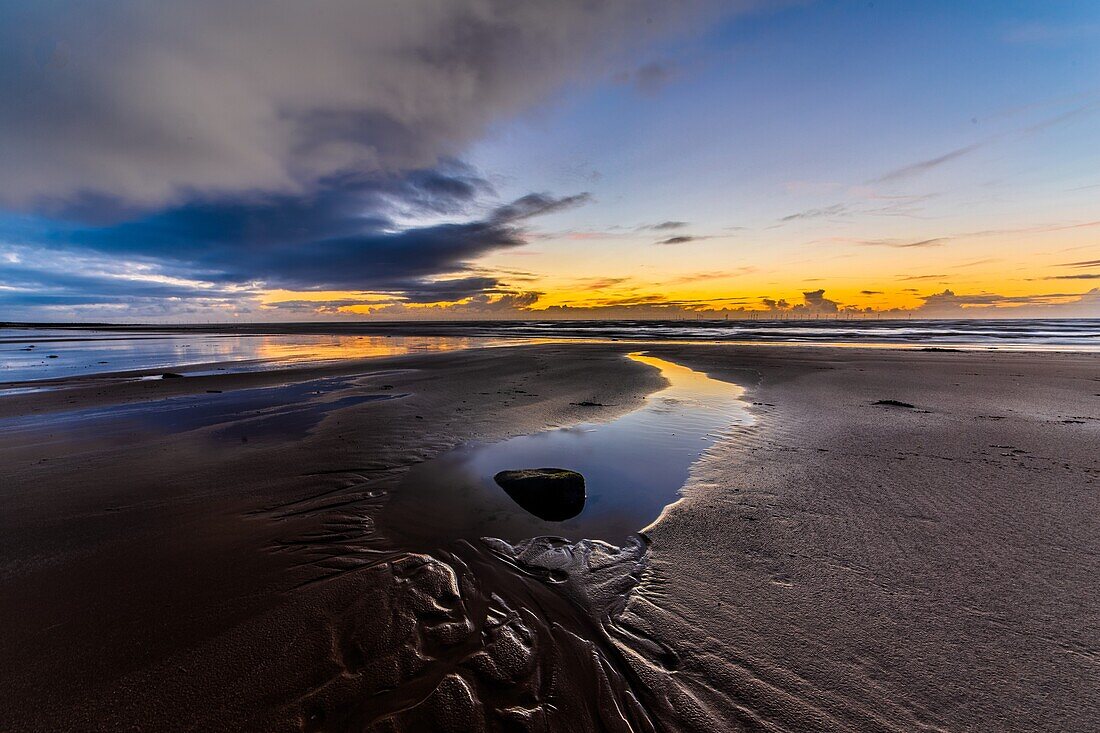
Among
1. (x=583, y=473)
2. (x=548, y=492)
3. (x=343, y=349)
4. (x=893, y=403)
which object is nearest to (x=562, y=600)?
(x=548, y=492)

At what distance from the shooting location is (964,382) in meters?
15.6

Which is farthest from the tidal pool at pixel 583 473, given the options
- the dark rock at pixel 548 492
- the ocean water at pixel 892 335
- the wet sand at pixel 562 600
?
the ocean water at pixel 892 335

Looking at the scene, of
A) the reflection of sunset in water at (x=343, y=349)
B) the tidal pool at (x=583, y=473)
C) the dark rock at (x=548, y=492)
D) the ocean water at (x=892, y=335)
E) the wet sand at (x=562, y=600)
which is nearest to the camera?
the wet sand at (x=562, y=600)

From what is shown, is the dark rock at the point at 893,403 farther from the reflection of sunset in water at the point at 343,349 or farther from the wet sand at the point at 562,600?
the reflection of sunset in water at the point at 343,349

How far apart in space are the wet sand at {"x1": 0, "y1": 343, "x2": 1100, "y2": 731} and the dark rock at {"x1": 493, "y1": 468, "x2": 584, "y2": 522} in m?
0.83

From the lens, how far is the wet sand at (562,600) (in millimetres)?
2725

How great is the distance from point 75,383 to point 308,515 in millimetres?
19766

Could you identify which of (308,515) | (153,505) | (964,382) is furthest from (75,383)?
(964,382)

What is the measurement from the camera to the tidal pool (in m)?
5.43

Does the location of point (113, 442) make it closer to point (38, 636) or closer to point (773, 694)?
point (38, 636)

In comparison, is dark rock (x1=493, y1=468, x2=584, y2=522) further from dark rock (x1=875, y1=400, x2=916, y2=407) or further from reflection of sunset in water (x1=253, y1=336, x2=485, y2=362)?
reflection of sunset in water (x1=253, y1=336, x2=485, y2=362)

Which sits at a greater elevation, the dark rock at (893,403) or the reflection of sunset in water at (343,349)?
the reflection of sunset in water at (343,349)

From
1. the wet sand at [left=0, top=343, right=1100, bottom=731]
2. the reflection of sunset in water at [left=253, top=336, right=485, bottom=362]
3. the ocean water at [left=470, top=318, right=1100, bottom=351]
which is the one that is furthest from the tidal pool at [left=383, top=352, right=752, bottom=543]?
the ocean water at [left=470, top=318, right=1100, bottom=351]

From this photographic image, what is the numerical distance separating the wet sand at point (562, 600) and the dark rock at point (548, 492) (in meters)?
0.83
